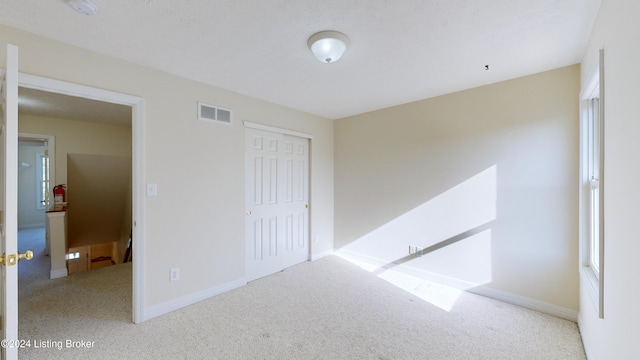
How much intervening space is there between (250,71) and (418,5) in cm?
162

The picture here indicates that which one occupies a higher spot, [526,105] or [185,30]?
[185,30]

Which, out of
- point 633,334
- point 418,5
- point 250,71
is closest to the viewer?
point 633,334

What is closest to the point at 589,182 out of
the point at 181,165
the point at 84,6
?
the point at 181,165

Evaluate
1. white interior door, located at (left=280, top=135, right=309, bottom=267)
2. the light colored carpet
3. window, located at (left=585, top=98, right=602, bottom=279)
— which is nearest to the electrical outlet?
the light colored carpet

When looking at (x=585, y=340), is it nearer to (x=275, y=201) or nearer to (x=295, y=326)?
(x=295, y=326)

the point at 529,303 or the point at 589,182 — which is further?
the point at 529,303

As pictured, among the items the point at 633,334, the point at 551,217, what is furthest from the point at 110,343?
the point at 551,217

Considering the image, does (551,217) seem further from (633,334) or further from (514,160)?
(633,334)

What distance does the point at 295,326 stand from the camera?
2.27 m

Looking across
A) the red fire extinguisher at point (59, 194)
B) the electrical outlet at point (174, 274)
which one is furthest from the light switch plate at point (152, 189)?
the red fire extinguisher at point (59, 194)

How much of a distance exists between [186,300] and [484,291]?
10.9 feet

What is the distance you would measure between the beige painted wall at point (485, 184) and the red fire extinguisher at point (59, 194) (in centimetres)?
452

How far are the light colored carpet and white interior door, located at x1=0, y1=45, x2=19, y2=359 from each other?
2.99ft

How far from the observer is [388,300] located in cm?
275
